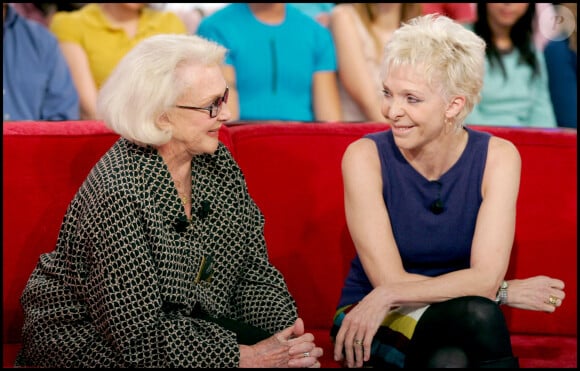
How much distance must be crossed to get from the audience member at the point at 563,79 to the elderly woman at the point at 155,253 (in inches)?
80.3

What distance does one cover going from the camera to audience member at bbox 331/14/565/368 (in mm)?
2066

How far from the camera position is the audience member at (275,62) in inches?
137

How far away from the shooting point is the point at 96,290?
193cm

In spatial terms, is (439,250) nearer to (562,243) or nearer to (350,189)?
(350,189)

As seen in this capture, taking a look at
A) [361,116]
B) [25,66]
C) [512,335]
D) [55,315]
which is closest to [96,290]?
[55,315]

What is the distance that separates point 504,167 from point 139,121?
92cm

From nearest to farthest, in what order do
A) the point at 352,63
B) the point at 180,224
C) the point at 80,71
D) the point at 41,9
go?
the point at 180,224 → the point at 80,71 → the point at 352,63 → the point at 41,9

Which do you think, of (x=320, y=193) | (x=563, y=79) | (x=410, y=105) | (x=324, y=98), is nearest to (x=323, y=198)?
(x=320, y=193)

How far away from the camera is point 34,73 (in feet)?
11.3

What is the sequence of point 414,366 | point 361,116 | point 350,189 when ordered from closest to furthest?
point 414,366, point 350,189, point 361,116

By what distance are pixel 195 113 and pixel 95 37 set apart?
1.67 meters

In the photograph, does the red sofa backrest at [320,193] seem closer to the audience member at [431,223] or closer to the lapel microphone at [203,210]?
the audience member at [431,223]

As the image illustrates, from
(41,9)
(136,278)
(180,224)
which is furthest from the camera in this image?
(41,9)

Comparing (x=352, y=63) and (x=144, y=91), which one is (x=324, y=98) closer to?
(x=352, y=63)
